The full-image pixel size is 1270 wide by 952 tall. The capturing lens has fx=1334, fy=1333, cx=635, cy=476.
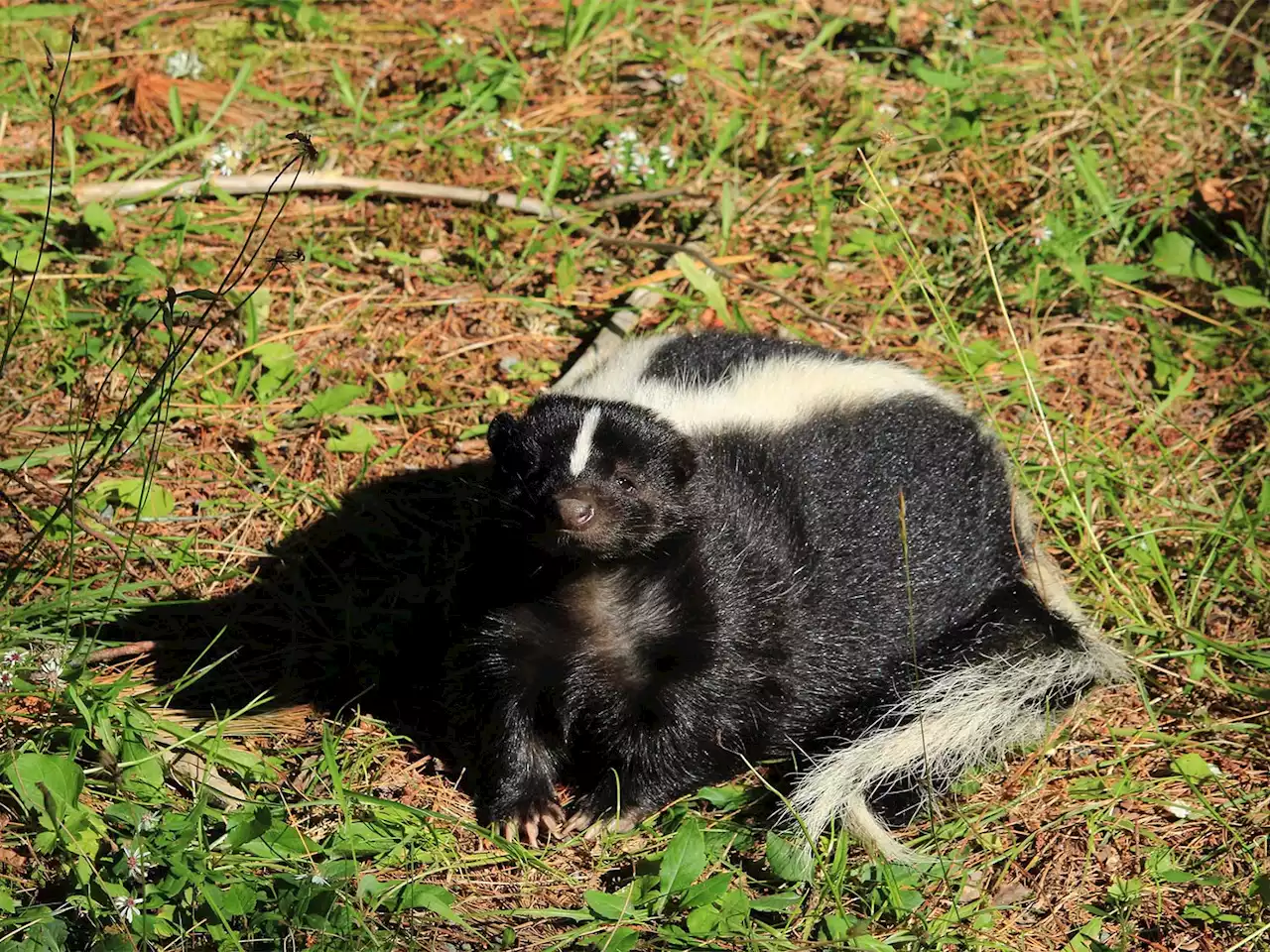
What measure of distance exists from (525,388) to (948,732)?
2110 mm

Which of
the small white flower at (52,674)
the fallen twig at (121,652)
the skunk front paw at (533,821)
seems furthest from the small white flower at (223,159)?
the skunk front paw at (533,821)

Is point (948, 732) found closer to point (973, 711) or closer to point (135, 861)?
point (973, 711)

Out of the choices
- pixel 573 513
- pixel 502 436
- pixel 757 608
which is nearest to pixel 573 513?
pixel 573 513

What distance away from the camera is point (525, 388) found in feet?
16.7

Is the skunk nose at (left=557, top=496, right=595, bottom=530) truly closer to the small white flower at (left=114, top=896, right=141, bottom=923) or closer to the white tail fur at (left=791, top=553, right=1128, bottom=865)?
the white tail fur at (left=791, top=553, right=1128, bottom=865)

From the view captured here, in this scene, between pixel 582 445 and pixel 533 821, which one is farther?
pixel 533 821

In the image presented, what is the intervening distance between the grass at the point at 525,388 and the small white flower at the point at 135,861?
0.01 m

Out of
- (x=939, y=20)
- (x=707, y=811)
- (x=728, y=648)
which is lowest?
(x=707, y=811)

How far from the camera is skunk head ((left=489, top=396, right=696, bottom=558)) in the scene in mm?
3568

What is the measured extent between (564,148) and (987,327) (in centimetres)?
195

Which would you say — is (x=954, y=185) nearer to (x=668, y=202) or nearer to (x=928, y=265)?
(x=928, y=265)

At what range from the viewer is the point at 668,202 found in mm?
5738

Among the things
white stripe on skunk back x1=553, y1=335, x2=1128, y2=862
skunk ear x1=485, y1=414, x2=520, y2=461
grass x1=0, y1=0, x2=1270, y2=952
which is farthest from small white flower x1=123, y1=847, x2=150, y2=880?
white stripe on skunk back x1=553, y1=335, x2=1128, y2=862

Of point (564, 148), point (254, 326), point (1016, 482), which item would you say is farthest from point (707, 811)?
point (564, 148)
